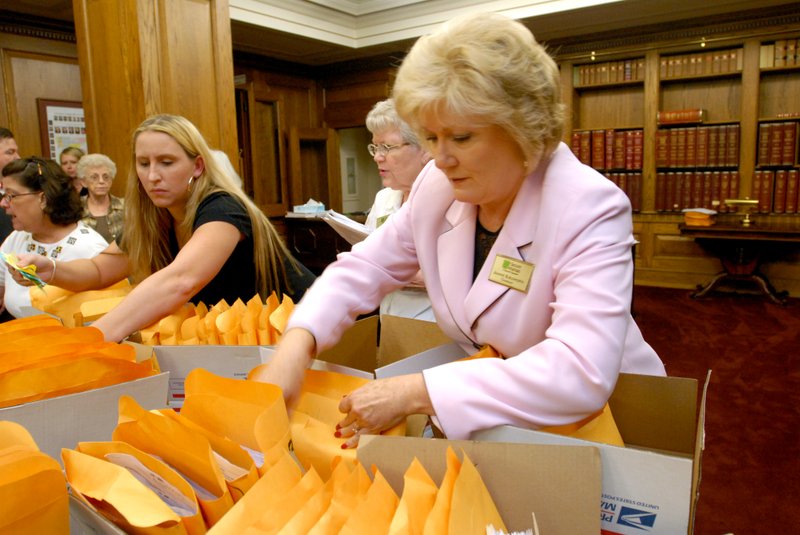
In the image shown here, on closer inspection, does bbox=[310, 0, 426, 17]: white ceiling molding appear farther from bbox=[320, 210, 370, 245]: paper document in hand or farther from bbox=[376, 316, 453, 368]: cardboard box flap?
bbox=[376, 316, 453, 368]: cardboard box flap

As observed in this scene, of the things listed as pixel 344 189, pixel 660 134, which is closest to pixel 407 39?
pixel 344 189

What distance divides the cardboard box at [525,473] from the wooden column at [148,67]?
3.46m

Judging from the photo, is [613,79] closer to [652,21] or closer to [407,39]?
[652,21]

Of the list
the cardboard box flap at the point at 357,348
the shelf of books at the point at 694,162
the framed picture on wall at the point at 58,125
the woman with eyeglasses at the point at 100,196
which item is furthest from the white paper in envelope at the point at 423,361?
the shelf of books at the point at 694,162

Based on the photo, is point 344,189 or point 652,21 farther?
point 344,189

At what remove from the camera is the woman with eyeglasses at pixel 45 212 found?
2434 millimetres

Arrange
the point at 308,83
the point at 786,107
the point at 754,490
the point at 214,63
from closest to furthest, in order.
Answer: the point at 754,490 → the point at 214,63 → the point at 786,107 → the point at 308,83

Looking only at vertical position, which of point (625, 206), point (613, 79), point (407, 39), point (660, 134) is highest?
point (407, 39)

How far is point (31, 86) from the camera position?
542cm

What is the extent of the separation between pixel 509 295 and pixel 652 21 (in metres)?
6.20

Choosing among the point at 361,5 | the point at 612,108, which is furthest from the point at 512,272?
the point at 612,108

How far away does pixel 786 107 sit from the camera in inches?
239

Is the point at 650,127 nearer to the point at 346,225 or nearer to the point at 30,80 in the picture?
the point at 346,225

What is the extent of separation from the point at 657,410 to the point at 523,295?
26cm
